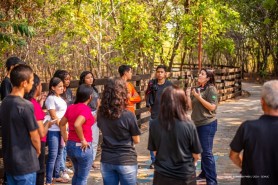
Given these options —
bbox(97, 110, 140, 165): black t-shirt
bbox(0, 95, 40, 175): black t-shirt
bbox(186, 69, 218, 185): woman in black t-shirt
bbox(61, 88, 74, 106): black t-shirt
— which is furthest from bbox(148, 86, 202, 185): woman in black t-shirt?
bbox(61, 88, 74, 106): black t-shirt

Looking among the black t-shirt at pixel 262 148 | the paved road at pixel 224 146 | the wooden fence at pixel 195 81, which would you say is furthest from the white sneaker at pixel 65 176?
the wooden fence at pixel 195 81

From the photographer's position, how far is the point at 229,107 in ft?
53.7

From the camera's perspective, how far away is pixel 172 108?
382 centimetres

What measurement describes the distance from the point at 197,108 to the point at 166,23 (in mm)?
11045

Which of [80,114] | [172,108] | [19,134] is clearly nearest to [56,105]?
[80,114]

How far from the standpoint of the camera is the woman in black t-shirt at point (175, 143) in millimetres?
3781

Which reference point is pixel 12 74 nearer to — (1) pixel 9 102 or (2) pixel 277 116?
(1) pixel 9 102

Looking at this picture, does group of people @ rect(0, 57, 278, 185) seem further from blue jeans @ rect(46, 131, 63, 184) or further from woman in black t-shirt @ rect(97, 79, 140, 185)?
blue jeans @ rect(46, 131, 63, 184)

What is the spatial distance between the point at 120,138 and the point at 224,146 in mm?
5482

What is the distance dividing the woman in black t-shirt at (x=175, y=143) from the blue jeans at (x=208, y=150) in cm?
210

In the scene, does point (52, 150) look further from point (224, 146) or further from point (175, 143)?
point (224, 146)

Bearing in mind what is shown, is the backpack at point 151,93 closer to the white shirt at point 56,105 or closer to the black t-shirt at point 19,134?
the white shirt at point 56,105

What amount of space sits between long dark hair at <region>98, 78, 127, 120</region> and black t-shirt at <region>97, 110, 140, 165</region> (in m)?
0.06

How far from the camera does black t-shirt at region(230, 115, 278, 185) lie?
11.0 ft
